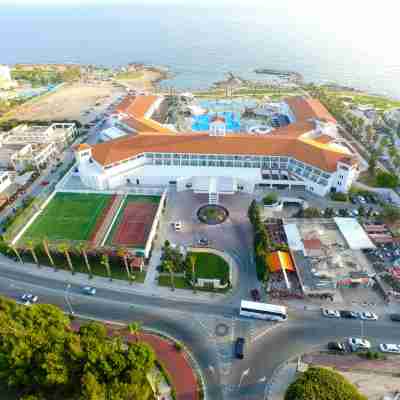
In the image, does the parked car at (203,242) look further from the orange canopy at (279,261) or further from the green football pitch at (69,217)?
the green football pitch at (69,217)

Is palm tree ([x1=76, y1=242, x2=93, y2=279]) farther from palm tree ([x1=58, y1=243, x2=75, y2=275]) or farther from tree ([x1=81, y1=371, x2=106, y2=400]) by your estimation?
tree ([x1=81, y1=371, x2=106, y2=400])

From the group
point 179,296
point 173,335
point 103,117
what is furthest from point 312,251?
point 103,117

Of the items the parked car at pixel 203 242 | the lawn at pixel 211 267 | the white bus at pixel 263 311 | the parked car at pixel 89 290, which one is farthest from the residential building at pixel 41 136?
the white bus at pixel 263 311

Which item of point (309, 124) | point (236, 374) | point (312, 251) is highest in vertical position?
point (309, 124)

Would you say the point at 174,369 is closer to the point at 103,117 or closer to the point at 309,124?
the point at 309,124

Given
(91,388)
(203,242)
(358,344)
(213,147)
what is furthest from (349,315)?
(213,147)

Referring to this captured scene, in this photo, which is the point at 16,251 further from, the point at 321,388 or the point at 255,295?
the point at 321,388

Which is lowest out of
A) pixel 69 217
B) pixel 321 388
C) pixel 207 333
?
pixel 207 333

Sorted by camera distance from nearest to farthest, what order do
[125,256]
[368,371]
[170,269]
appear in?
[368,371]
[170,269]
[125,256]
